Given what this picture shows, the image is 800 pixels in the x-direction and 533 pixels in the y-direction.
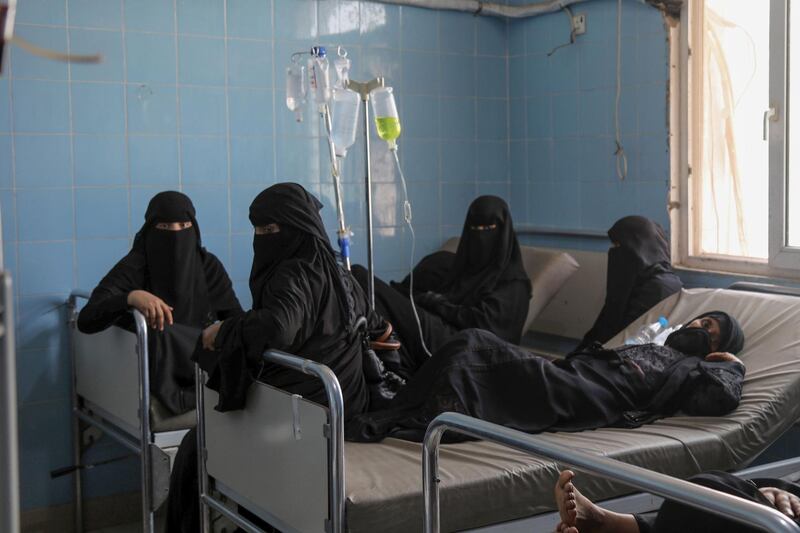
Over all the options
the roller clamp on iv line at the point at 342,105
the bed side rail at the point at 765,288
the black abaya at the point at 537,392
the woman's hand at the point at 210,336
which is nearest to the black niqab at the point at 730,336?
the black abaya at the point at 537,392

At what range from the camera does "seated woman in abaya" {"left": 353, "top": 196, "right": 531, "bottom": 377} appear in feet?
14.7

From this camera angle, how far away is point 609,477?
1854 millimetres

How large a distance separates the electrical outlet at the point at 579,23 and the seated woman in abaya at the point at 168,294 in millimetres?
2228

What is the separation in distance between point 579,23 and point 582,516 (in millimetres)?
3309

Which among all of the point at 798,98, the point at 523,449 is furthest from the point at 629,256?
the point at 523,449

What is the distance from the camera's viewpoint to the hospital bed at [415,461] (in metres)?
2.68

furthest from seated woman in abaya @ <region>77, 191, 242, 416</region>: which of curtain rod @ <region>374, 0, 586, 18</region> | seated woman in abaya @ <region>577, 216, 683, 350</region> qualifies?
curtain rod @ <region>374, 0, 586, 18</region>

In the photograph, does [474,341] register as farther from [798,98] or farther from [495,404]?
[798,98]

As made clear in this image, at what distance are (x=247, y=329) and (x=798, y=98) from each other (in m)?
2.55

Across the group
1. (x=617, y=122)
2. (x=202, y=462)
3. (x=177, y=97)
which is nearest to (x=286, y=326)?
(x=202, y=462)

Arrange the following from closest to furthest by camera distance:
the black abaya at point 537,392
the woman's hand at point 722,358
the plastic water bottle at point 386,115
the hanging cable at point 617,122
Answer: the black abaya at point 537,392 → the woman's hand at point 722,358 → the plastic water bottle at point 386,115 → the hanging cable at point 617,122

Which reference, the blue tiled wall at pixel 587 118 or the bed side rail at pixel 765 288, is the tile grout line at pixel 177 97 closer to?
the blue tiled wall at pixel 587 118

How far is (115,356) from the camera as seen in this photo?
159 inches

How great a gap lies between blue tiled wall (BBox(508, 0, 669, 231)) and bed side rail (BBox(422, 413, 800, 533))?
273 centimetres
